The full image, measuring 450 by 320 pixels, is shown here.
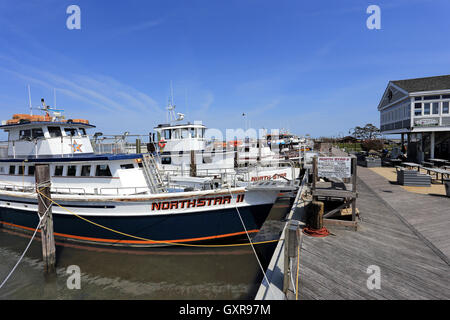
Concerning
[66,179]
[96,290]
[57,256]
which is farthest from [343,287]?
[66,179]

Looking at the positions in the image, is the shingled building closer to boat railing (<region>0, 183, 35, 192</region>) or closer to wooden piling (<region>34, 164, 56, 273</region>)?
wooden piling (<region>34, 164, 56, 273</region>)

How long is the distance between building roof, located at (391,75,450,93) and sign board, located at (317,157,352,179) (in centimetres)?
1788

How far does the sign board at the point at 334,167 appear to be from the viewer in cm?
665

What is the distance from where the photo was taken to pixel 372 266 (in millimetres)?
4832

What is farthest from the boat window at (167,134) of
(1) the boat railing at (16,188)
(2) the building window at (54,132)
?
(1) the boat railing at (16,188)

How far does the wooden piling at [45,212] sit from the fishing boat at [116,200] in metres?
0.74

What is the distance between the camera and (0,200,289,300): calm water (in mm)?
7344

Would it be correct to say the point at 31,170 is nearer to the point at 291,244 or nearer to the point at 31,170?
the point at 31,170

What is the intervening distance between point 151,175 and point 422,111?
2143cm

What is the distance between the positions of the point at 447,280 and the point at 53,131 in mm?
15361

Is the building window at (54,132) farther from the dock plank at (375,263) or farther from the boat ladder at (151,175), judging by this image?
the dock plank at (375,263)

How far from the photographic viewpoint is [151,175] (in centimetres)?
1036
